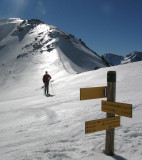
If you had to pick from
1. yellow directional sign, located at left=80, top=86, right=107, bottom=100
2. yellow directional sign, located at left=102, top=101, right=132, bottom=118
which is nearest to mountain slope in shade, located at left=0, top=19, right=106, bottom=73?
yellow directional sign, located at left=80, top=86, right=107, bottom=100

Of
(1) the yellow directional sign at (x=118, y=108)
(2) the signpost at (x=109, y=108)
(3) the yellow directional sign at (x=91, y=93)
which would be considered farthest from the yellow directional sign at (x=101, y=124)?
(3) the yellow directional sign at (x=91, y=93)

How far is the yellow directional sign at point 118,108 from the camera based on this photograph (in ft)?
8.86

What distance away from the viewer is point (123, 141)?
3.61 meters

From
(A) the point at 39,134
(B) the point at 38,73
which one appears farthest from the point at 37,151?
(B) the point at 38,73

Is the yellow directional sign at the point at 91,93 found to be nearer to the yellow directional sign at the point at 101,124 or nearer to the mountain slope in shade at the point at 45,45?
the yellow directional sign at the point at 101,124

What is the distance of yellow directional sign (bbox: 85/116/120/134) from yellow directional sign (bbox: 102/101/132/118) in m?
0.17

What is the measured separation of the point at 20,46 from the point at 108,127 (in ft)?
162

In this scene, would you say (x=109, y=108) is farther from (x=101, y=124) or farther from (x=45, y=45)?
(x=45, y=45)

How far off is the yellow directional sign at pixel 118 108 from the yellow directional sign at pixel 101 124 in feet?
0.56

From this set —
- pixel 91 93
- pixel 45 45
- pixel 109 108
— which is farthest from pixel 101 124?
pixel 45 45

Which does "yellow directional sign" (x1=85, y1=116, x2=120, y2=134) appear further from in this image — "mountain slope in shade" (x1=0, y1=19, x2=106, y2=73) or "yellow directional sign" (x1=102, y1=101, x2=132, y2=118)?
"mountain slope in shade" (x1=0, y1=19, x2=106, y2=73)

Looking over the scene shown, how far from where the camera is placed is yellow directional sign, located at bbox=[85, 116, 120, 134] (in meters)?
2.72

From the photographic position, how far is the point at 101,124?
284cm

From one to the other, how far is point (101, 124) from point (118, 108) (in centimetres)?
39
